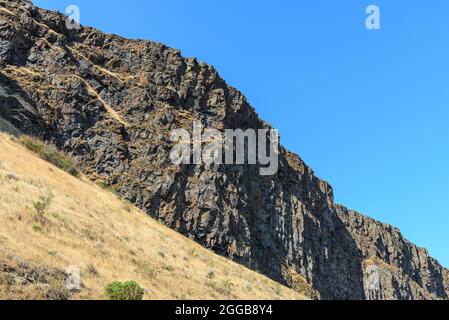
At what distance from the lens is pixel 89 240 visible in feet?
75.5

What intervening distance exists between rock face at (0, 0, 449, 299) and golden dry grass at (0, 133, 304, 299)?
583 inches

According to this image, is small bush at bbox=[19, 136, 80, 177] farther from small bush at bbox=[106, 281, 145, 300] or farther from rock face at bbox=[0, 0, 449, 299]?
small bush at bbox=[106, 281, 145, 300]

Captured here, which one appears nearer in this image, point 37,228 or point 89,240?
point 37,228

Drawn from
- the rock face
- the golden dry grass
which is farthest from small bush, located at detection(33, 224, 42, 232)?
the rock face

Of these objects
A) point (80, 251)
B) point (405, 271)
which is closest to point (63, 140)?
point (80, 251)

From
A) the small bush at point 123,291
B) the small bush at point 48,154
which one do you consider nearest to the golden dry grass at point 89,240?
the small bush at point 123,291

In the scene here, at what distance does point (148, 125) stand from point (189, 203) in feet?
38.1

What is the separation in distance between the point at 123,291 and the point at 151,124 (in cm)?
4543

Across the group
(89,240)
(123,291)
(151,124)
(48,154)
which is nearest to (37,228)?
(89,240)

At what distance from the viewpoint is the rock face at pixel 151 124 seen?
53.9 meters

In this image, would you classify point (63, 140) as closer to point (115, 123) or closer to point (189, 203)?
point (115, 123)

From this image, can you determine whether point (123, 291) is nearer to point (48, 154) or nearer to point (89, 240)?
point (89, 240)

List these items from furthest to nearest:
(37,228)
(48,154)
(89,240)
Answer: (48,154) → (89,240) → (37,228)
